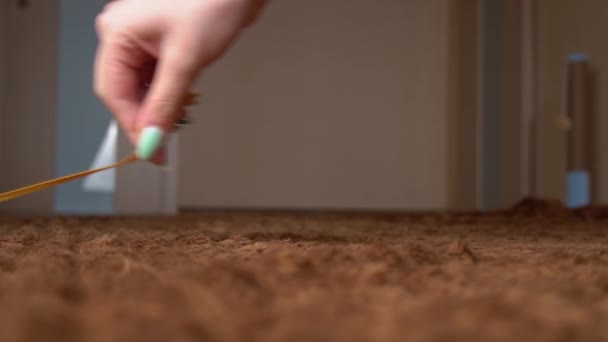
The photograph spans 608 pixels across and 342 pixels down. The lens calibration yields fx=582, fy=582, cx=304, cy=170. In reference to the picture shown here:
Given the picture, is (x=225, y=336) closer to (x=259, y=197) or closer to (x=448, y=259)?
(x=448, y=259)

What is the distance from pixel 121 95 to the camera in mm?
672

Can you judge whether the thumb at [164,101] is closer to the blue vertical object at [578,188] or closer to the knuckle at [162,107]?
the knuckle at [162,107]

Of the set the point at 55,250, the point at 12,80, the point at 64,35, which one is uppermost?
the point at 64,35

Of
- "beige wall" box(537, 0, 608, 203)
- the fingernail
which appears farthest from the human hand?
"beige wall" box(537, 0, 608, 203)

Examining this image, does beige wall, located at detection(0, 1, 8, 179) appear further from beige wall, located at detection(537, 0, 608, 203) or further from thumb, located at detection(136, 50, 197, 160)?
beige wall, located at detection(537, 0, 608, 203)

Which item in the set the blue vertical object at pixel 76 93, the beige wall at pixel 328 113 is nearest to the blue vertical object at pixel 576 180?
the beige wall at pixel 328 113

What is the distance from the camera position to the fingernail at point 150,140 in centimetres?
60

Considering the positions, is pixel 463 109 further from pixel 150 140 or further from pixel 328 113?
pixel 150 140

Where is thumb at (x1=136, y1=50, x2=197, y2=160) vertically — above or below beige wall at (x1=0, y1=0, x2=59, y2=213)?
below

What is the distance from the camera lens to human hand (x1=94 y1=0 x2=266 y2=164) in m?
0.58

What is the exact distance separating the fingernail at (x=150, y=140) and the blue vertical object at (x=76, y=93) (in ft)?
7.11

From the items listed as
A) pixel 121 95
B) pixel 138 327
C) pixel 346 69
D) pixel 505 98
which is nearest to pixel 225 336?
pixel 138 327

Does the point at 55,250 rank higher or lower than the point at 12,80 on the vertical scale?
lower

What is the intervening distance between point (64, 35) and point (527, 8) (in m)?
2.24
